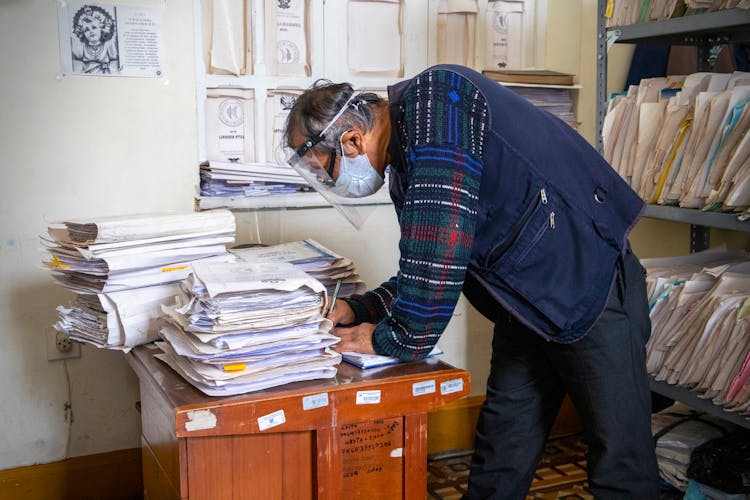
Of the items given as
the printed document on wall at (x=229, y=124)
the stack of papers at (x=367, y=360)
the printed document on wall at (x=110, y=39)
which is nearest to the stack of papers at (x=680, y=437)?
the stack of papers at (x=367, y=360)

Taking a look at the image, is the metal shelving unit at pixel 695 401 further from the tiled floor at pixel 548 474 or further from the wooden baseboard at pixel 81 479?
the wooden baseboard at pixel 81 479

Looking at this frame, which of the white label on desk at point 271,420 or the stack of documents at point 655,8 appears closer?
the white label on desk at point 271,420

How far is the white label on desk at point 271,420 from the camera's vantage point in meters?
1.33

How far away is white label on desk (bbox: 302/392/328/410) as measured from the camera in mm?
1367

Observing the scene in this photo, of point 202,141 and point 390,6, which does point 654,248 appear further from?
point 202,141

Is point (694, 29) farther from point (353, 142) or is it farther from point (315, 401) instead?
point (315, 401)

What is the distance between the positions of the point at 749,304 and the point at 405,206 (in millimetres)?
971

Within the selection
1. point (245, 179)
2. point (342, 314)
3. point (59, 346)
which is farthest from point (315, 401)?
point (59, 346)

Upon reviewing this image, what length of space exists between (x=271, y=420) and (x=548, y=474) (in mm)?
1489

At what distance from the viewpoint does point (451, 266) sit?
1.37 m

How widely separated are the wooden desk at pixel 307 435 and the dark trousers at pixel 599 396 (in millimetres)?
218

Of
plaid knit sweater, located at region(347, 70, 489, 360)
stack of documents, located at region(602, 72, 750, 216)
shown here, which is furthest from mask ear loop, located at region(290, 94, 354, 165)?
stack of documents, located at region(602, 72, 750, 216)

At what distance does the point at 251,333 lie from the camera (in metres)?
1.40

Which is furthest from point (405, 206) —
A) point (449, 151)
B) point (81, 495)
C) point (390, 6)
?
point (81, 495)
